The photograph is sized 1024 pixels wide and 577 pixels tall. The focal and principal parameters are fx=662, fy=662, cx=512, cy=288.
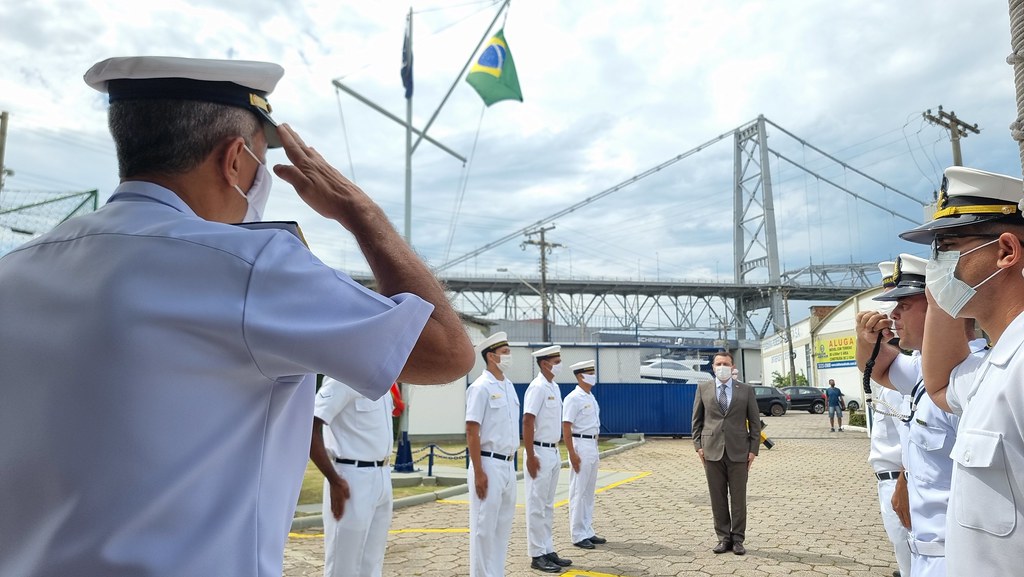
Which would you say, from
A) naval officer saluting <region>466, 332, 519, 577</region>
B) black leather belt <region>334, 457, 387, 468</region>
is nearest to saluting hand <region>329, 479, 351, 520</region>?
black leather belt <region>334, 457, 387, 468</region>

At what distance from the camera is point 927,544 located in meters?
3.23

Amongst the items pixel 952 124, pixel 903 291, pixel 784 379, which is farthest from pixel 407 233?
pixel 784 379

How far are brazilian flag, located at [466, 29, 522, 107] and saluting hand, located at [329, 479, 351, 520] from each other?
10690mm

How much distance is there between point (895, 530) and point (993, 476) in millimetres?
4106

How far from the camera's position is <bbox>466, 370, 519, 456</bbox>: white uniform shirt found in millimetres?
6211

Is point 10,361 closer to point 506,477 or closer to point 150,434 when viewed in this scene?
point 150,434

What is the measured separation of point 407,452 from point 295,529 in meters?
4.43

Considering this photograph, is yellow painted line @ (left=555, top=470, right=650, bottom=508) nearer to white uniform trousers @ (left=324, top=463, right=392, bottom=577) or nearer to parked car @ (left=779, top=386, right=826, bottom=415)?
white uniform trousers @ (left=324, top=463, right=392, bottom=577)

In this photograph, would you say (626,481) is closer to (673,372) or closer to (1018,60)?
(1018,60)

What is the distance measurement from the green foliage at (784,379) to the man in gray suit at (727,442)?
4094 cm

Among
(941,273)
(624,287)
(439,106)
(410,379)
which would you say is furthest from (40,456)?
(624,287)

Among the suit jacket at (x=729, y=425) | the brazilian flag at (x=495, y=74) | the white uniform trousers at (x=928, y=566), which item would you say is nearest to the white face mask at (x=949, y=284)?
the white uniform trousers at (x=928, y=566)

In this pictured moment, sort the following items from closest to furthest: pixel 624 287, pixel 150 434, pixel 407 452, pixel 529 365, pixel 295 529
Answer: pixel 150 434
pixel 295 529
pixel 407 452
pixel 529 365
pixel 624 287

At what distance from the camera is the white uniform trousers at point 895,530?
16.3 feet
